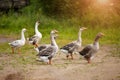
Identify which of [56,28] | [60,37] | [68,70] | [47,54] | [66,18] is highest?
[66,18]

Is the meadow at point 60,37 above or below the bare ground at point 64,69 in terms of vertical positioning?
above

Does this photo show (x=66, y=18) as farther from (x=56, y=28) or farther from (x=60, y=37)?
(x=60, y=37)

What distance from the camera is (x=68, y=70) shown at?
1537cm

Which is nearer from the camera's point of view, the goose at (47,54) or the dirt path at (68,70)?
the dirt path at (68,70)

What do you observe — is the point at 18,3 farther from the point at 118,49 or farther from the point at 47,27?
the point at 118,49

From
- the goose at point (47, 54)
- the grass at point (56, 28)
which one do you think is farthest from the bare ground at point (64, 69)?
the grass at point (56, 28)

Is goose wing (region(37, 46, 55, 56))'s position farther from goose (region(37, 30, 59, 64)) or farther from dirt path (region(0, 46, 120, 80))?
dirt path (region(0, 46, 120, 80))

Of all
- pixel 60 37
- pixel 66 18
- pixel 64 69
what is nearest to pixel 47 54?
pixel 64 69

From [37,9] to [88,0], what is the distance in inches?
154

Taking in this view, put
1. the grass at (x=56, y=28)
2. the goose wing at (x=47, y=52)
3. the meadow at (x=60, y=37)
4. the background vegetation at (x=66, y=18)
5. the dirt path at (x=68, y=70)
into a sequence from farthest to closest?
1. the background vegetation at (x=66, y=18)
2. the grass at (x=56, y=28)
3. the goose wing at (x=47, y=52)
4. the meadow at (x=60, y=37)
5. the dirt path at (x=68, y=70)

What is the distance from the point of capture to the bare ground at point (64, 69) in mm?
14391

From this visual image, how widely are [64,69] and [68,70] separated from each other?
0.26 m

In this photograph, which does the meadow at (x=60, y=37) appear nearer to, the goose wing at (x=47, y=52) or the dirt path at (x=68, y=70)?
the dirt path at (x=68, y=70)

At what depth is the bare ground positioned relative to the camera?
14391 millimetres
